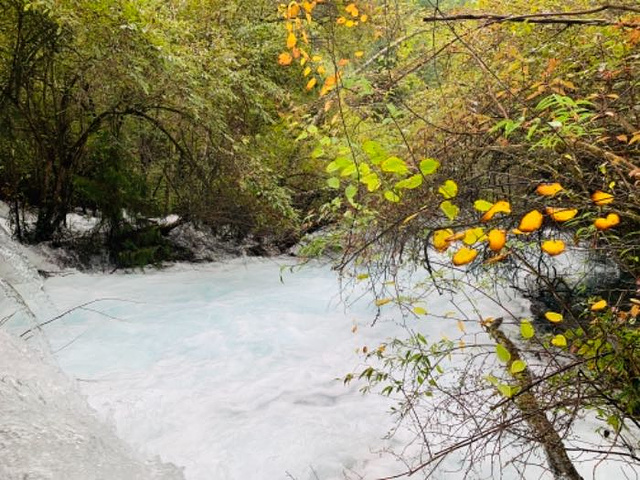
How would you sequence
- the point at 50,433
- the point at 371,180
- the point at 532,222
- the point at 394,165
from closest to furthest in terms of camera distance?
the point at 532,222, the point at 394,165, the point at 371,180, the point at 50,433

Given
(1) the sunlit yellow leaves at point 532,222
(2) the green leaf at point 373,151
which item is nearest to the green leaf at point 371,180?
(2) the green leaf at point 373,151

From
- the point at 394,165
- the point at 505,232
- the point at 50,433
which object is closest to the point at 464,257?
the point at 505,232

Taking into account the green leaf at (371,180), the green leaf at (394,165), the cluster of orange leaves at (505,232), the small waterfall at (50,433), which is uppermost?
the green leaf at (394,165)

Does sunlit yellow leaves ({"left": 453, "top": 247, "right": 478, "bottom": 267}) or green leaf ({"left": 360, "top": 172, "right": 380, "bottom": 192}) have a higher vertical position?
green leaf ({"left": 360, "top": 172, "right": 380, "bottom": 192})

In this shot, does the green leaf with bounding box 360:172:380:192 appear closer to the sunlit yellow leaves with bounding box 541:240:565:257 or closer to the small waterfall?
the sunlit yellow leaves with bounding box 541:240:565:257

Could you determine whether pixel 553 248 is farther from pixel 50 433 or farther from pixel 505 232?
pixel 50 433

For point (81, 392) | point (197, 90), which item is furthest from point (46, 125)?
point (81, 392)

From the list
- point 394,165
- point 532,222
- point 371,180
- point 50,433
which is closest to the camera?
point 532,222

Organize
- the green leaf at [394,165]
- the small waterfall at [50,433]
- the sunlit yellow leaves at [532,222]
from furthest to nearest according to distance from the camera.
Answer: the small waterfall at [50,433] → the green leaf at [394,165] → the sunlit yellow leaves at [532,222]

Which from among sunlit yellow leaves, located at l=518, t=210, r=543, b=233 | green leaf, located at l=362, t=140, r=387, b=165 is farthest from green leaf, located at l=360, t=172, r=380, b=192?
sunlit yellow leaves, located at l=518, t=210, r=543, b=233

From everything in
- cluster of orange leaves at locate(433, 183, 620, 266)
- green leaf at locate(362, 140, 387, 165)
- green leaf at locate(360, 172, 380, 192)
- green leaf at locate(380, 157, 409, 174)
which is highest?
green leaf at locate(362, 140, 387, 165)

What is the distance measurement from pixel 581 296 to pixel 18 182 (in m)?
6.96

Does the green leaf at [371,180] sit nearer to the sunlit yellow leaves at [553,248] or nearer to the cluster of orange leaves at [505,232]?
the cluster of orange leaves at [505,232]

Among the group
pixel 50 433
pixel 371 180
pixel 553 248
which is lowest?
pixel 50 433
